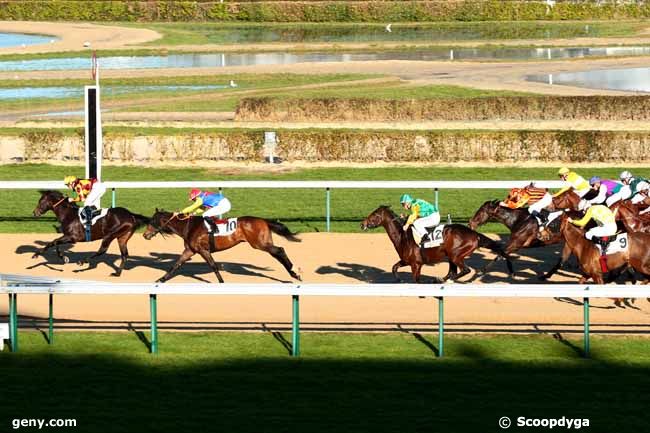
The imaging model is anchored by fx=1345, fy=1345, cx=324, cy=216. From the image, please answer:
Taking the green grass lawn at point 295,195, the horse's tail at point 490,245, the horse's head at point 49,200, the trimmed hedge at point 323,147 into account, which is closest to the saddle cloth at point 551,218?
the horse's tail at point 490,245

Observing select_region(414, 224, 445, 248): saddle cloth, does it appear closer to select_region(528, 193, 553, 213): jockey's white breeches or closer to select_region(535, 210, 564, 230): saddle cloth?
select_region(535, 210, 564, 230): saddle cloth

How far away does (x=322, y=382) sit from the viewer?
37.1 ft

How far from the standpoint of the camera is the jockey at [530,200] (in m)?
16.9

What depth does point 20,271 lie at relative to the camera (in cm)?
1727

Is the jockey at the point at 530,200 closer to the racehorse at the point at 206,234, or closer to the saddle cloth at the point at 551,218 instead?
the saddle cloth at the point at 551,218

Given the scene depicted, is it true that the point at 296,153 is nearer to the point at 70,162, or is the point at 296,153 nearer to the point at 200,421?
the point at 70,162

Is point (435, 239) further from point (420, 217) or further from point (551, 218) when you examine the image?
point (551, 218)

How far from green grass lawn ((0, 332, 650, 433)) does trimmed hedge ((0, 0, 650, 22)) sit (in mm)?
52170

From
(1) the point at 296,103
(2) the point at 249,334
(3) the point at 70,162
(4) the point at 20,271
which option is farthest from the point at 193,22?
(2) the point at 249,334

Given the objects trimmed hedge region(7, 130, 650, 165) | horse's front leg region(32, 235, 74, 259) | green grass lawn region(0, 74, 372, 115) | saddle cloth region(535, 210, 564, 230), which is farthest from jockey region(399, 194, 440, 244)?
green grass lawn region(0, 74, 372, 115)

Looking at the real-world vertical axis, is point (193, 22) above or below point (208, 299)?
above

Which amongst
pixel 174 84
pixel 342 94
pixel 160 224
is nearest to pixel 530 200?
pixel 160 224

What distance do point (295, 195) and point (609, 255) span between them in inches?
Result: 370

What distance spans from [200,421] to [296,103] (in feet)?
71.0
